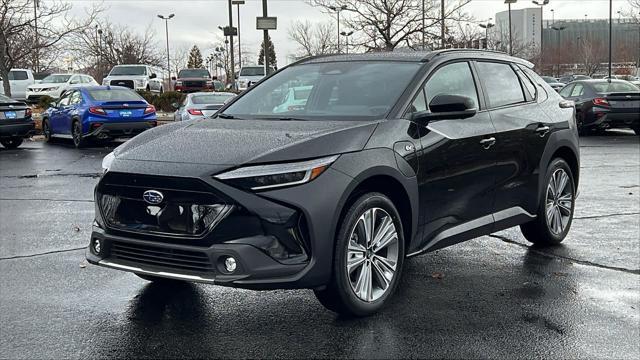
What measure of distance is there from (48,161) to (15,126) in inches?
109

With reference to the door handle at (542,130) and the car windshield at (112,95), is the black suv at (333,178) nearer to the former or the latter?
the door handle at (542,130)

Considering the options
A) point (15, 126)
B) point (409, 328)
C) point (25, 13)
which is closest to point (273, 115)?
point (409, 328)

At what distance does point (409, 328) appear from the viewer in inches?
174

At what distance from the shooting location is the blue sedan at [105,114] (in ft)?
55.6

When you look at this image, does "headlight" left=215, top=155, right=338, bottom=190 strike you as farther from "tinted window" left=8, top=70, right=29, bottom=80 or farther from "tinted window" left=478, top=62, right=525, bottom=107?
"tinted window" left=8, top=70, right=29, bottom=80

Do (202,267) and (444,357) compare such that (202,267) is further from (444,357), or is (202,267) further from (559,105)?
(559,105)

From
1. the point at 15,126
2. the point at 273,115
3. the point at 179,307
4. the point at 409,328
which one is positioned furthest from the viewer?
the point at 15,126

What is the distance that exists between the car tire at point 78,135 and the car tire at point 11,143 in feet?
4.51

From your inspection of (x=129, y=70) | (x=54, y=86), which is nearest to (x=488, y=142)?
(x=129, y=70)

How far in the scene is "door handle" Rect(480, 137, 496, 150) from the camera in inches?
216

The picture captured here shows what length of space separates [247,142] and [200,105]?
551 inches

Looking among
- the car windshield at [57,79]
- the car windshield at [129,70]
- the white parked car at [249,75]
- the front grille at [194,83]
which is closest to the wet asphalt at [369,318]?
the front grille at [194,83]

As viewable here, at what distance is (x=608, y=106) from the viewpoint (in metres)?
19.2

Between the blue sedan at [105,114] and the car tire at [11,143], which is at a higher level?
the blue sedan at [105,114]
